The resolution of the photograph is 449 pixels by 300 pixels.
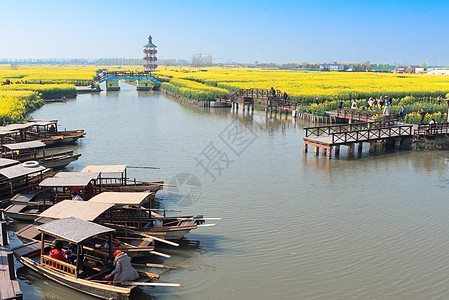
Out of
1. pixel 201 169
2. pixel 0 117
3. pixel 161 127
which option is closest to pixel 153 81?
pixel 161 127

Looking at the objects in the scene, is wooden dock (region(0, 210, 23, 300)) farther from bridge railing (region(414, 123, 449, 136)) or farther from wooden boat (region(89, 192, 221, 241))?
bridge railing (region(414, 123, 449, 136))

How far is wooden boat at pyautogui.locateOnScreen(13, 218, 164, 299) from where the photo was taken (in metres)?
11.2

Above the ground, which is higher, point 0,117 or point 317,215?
point 0,117

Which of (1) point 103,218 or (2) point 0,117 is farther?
(2) point 0,117

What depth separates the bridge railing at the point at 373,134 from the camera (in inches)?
1132

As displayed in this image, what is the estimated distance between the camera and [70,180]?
16609 millimetres

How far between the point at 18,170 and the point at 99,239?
6.77 m

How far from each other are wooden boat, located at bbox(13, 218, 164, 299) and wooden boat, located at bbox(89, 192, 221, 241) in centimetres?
184

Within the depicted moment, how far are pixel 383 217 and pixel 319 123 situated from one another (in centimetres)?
2802

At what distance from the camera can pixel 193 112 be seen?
54.7 metres

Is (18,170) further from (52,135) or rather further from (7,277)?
(52,135)

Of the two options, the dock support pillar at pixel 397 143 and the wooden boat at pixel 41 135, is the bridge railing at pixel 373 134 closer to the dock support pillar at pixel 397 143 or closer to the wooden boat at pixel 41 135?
the dock support pillar at pixel 397 143

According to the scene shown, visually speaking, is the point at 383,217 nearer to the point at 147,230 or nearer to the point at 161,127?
the point at 147,230

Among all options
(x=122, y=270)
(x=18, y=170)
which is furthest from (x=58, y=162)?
(x=122, y=270)
